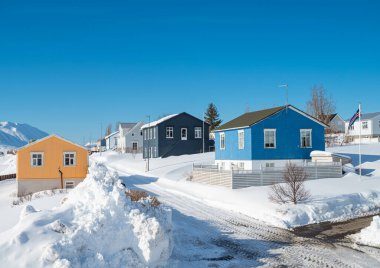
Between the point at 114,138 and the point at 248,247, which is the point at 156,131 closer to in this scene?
the point at 248,247

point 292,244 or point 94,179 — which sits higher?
point 94,179

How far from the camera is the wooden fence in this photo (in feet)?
96.2

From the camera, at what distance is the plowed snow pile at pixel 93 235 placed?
11391 mm

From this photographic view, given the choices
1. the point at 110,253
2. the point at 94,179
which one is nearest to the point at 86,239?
the point at 110,253

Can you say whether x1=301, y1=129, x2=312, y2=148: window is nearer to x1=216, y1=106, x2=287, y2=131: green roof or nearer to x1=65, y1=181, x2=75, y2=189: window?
x1=216, y1=106, x2=287, y2=131: green roof

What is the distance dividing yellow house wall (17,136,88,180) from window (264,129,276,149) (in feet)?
58.6

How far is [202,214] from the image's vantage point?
76.7 ft

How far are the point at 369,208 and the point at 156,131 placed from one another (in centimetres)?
3942

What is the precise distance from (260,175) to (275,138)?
21.9 feet

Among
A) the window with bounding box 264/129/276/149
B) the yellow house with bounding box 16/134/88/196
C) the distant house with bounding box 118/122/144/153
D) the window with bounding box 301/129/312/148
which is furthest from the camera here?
the distant house with bounding box 118/122/144/153

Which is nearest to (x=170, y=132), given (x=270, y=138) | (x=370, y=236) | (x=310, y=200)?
(x=270, y=138)

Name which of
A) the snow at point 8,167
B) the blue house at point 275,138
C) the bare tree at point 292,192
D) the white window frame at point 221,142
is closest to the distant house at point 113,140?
the snow at point 8,167

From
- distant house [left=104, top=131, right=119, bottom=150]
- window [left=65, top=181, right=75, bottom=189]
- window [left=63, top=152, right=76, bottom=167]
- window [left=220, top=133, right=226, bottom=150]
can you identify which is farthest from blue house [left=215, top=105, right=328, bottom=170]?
distant house [left=104, top=131, right=119, bottom=150]

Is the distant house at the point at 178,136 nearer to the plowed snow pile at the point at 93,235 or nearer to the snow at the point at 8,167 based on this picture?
the snow at the point at 8,167
